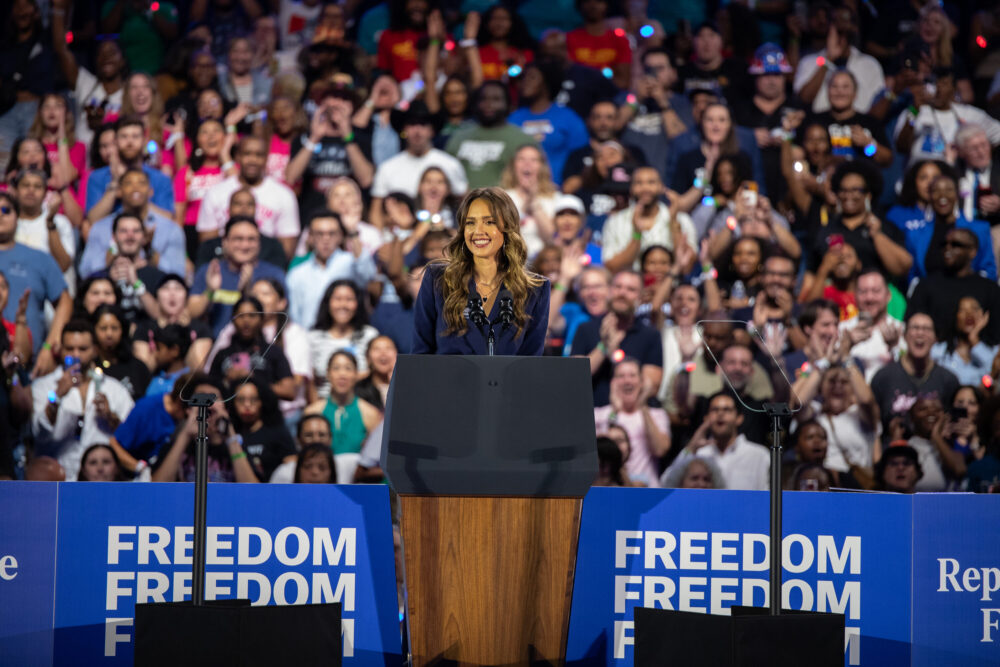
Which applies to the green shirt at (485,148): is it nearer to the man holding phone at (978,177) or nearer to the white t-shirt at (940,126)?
the white t-shirt at (940,126)

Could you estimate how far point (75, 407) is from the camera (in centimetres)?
490

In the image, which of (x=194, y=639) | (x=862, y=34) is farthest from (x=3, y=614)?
(x=862, y=34)

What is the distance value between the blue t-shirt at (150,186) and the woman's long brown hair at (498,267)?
3004 mm

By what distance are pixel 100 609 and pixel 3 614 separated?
0.28 metres

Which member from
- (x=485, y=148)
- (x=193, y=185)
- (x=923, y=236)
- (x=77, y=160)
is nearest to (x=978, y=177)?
(x=923, y=236)

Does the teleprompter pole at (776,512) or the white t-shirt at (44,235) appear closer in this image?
the teleprompter pole at (776,512)

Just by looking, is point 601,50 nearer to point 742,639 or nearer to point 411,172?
point 411,172

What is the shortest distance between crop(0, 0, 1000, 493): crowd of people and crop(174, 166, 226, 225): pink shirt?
1 centimetres

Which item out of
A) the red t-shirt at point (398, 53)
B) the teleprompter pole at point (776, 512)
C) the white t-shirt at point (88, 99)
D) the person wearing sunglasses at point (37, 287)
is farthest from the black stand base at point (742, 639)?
the white t-shirt at point (88, 99)

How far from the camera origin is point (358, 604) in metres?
2.96

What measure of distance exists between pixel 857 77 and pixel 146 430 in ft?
13.6

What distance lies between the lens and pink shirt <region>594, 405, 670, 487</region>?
4.82 m

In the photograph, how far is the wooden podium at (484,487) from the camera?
→ 89.0 inches

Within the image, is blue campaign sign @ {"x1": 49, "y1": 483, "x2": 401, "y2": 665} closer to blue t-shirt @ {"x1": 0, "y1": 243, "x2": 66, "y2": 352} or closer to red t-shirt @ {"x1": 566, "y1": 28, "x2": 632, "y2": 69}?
blue t-shirt @ {"x1": 0, "y1": 243, "x2": 66, "y2": 352}
